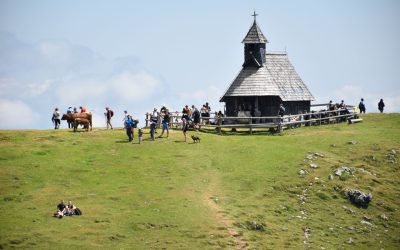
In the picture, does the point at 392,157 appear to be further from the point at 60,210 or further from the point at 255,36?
the point at 60,210

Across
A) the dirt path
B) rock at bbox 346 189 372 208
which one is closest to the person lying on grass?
the dirt path

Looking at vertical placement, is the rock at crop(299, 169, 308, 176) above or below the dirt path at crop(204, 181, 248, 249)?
above

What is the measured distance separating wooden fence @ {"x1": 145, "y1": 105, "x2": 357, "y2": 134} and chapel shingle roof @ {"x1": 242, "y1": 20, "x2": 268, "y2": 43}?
9.52 meters

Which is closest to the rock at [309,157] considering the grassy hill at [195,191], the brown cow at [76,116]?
the grassy hill at [195,191]

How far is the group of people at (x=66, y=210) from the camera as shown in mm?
46562

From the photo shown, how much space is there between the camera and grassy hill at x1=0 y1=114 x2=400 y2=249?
46.0 metres

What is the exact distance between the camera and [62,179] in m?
53.3

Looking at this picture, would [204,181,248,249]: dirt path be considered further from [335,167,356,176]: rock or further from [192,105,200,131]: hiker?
[192,105,200,131]: hiker

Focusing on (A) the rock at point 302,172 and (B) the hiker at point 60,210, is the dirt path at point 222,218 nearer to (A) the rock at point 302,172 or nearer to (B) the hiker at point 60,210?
(A) the rock at point 302,172

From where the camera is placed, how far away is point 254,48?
8225 cm

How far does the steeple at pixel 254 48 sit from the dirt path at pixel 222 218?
29890mm

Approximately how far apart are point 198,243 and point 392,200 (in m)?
19.4

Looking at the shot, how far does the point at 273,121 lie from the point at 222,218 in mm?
27670

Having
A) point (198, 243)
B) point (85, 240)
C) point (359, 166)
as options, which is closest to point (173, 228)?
point (198, 243)
